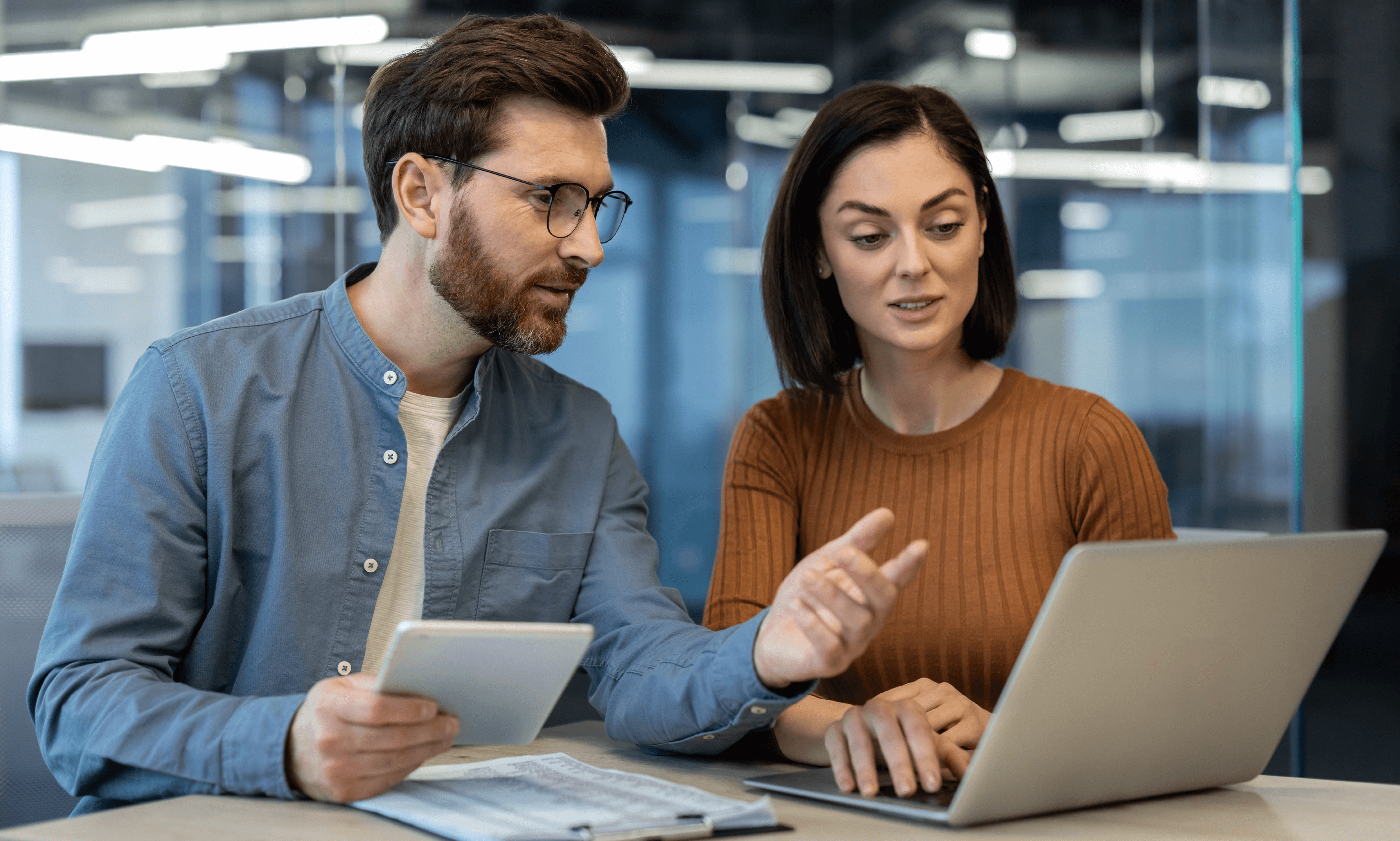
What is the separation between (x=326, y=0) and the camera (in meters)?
4.90

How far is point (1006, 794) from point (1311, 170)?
117 inches

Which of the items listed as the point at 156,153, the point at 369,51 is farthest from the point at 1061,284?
the point at 156,153

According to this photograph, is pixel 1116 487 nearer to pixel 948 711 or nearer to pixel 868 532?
pixel 948 711

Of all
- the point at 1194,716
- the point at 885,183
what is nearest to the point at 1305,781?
the point at 1194,716

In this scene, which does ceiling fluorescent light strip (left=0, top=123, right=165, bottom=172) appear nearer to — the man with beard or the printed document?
the man with beard

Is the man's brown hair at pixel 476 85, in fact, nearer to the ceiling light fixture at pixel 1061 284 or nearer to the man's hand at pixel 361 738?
the man's hand at pixel 361 738

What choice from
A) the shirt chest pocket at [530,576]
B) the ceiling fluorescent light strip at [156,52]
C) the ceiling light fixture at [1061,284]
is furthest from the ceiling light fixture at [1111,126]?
the shirt chest pocket at [530,576]

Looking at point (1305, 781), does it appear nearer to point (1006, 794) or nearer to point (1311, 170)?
point (1006, 794)

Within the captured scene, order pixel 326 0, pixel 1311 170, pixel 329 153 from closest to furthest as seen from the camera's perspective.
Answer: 1. pixel 1311 170
2. pixel 329 153
3. pixel 326 0

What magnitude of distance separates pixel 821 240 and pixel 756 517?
41cm

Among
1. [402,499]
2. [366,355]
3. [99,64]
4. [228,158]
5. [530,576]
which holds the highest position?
[99,64]

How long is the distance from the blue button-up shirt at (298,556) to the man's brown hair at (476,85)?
214 millimetres

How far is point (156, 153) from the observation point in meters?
4.48

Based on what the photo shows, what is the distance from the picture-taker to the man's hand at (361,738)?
3.11 feet
